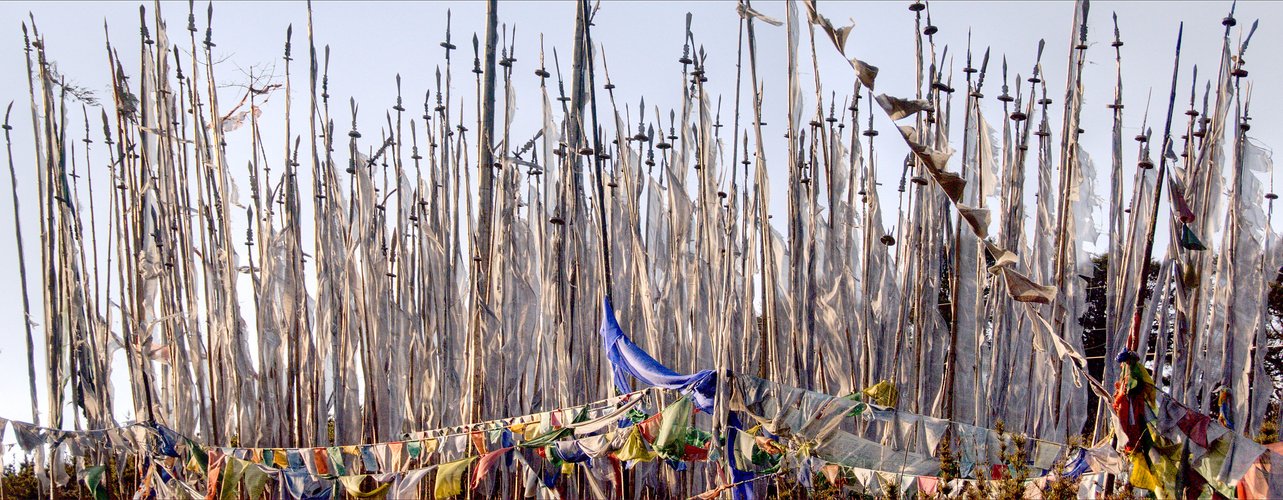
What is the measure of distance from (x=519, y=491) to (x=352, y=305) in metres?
1.39

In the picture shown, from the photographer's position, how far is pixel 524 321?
17.6 feet

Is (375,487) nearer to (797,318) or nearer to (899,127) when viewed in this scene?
(797,318)

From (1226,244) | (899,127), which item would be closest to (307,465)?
(899,127)

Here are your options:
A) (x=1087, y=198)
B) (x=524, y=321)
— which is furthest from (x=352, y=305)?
(x=1087, y=198)

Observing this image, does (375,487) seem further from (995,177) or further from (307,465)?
(995,177)

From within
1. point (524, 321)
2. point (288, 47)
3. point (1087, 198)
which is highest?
point (288, 47)

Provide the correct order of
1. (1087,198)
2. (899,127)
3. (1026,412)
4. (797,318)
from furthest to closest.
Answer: (1087,198) < (1026,412) < (797,318) < (899,127)

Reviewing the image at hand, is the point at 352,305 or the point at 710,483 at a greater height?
the point at 352,305

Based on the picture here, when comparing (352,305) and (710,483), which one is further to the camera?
(352,305)

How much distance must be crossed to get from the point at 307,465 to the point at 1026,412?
11.0 ft

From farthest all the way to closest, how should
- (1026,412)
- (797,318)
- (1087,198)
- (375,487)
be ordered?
(1087,198) < (1026,412) < (797,318) < (375,487)

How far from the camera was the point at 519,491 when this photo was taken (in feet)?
17.0

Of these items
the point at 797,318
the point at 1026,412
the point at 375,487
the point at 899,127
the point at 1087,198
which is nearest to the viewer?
the point at 899,127

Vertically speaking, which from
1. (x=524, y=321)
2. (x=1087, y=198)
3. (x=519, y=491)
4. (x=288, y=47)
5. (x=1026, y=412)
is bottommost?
(x=519, y=491)
